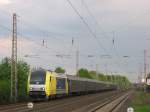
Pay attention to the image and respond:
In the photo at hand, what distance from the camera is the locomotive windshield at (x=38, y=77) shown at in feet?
168

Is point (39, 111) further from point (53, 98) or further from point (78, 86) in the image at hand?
point (78, 86)

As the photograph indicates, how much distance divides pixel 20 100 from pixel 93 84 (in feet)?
161

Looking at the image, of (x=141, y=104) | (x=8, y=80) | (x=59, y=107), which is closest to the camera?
(x=59, y=107)

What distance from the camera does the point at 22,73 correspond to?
62.1m

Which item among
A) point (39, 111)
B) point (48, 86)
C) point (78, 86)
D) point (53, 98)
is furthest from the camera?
point (78, 86)

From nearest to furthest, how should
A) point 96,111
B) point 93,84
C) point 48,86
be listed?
point 96,111 < point 48,86 < point 93,84

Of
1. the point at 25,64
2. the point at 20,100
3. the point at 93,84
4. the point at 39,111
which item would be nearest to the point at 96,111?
the point at 39,111

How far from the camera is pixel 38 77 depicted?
5144cm

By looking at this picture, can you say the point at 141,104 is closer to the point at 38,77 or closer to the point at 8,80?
the point at 38,77

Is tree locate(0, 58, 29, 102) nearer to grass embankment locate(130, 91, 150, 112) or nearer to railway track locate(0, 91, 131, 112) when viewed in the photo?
railway track locate(0, 91, 131, 112)

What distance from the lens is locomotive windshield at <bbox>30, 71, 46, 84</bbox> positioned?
168ft

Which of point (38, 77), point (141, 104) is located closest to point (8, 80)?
point (38, 77)

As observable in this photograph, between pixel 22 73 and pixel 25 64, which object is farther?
pixel 25 64

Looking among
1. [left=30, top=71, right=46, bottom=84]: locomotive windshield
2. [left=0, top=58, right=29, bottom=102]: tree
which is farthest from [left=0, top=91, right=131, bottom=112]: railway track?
[left=0, top=58, right=29, bottom=102]: tree
